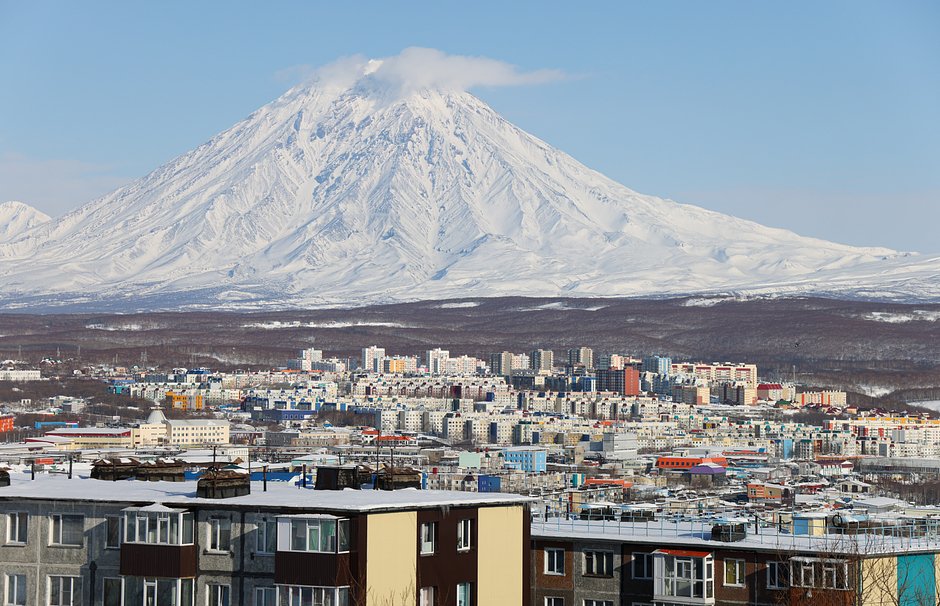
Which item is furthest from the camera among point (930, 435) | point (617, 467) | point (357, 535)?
point (930, 435)

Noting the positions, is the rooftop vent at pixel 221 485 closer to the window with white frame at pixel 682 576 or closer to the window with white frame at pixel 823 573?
the window with white frame at pixel 682 576

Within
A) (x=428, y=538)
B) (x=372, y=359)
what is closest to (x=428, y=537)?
(x=428, y=538)

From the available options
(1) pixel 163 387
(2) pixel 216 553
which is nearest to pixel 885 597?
(2) pixel 216 553

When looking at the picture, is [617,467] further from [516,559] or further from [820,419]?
[516,559]

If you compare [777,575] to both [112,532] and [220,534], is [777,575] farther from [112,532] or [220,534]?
[112,532]

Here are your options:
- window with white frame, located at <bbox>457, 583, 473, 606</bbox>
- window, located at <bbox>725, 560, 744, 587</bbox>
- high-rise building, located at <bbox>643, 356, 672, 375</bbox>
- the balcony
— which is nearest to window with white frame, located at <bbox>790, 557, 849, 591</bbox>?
window, located at <bbox>725, 560, 744, 587</bbox>

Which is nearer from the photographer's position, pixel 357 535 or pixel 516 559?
pixel 357 535

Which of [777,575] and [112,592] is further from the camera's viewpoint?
→ [777,575]
